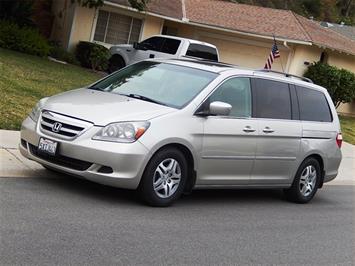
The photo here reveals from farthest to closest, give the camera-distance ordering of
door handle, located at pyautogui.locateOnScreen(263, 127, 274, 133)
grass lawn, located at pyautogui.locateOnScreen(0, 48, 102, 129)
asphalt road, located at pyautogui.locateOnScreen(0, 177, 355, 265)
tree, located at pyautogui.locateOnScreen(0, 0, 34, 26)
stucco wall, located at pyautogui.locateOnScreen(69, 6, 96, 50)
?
stucco wall, located at pyautogui.locateOnScreen(69, 6, 96, 50)
tree, located at pyautogui.locateOnScreen(0, 0, 34, 26)
grass lawn, located at pyautogui.locateOnScreen(0, 48, 102, 129)
door handle, located at pyautogui.locateOnScreen(263, 127, 274, 133)
asphalt road, located at pyautogui.locateOnScreen(0, 177, 355, 265)

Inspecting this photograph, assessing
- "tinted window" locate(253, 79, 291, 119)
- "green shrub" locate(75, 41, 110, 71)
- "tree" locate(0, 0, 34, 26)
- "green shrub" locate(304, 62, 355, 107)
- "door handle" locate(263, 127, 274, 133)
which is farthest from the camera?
"green shrub" locate(304, 62, 355, 107)

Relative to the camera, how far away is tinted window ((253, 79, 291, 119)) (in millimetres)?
8422

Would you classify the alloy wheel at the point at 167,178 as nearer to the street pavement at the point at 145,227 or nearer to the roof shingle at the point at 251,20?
the street pavement at the point at 145,227

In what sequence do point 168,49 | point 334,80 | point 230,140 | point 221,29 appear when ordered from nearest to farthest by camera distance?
point 230,140 → point 168,49 → point 221,29 → point 334,80

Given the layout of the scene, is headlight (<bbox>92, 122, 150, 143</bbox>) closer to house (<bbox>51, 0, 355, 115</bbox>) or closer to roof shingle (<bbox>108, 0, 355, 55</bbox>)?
house (<bbox>51, 0, 355, 115</bbox>)

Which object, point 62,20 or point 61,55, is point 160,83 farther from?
point 62,20

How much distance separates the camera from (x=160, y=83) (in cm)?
803

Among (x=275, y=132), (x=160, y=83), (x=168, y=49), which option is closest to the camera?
(x=160, y=83)

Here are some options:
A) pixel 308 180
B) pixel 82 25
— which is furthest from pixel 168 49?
pixel 308 180

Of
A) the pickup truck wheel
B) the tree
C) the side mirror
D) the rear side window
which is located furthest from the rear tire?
the tree

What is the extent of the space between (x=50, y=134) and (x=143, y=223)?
1515 mm

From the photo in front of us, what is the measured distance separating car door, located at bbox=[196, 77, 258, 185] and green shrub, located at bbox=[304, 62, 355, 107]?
2111 centimetres

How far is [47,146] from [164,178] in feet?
4.46

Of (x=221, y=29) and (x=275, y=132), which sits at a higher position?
(x=221, y=29)
